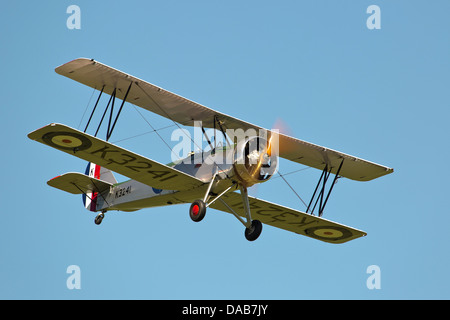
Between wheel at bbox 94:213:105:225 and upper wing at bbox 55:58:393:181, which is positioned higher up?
upper wing at bbox 55:58:393:181

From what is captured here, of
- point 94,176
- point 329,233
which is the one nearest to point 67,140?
point 94,176

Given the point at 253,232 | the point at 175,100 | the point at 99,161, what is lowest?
the point at 253,232

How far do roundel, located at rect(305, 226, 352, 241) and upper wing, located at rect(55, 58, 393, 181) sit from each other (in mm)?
1519

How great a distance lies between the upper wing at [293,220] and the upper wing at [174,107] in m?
1.24

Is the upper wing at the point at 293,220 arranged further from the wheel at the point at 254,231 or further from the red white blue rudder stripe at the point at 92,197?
the red white blue rudder stripe at the point at 92,197

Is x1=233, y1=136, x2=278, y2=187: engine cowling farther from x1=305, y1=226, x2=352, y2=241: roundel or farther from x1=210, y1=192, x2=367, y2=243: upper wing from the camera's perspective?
x1=305, y1=226, x2=352, y2=241: roundel

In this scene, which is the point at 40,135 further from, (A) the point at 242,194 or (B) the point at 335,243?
(B) the point at 335,243

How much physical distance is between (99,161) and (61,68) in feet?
6.44

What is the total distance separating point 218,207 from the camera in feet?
64.4

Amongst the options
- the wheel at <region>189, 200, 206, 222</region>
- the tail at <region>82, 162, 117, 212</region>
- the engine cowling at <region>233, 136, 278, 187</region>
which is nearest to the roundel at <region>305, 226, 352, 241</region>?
the engine cowling at <region>233, 136, 278, 187</region>

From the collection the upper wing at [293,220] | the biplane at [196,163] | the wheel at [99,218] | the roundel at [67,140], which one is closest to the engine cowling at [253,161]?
the biplane at [196,163]

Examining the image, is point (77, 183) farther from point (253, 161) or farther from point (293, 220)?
point (293, 220)

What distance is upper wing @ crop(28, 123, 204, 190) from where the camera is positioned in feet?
54.7

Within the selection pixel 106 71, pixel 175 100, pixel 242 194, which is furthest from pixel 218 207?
pixel 106 71
